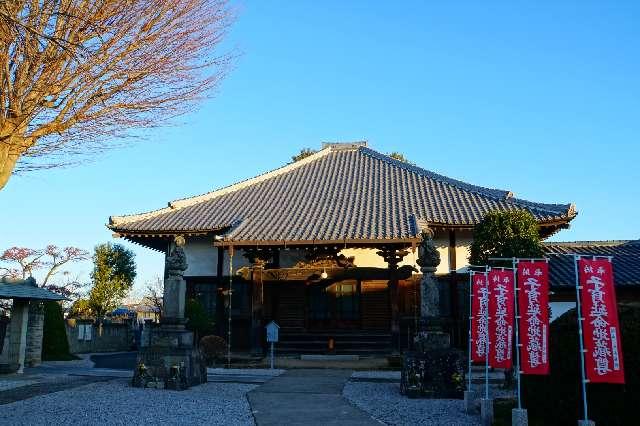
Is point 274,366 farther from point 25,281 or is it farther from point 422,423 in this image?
point 422,423

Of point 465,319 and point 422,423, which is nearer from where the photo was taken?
point 422,423

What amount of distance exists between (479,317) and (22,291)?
42.0ft

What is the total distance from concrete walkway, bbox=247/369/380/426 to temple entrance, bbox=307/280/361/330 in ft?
17.2

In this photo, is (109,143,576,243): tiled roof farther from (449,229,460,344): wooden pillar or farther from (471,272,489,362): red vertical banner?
(471,272,489,362): red vertical banner

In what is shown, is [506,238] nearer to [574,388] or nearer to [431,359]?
[431,359]

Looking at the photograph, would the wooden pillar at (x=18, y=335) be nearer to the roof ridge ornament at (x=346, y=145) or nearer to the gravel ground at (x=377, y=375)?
the gravel ground at (x=377, y=375)

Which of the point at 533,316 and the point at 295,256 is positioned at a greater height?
the point at 295,256

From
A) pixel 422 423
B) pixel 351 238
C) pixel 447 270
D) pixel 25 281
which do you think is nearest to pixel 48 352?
pixel 25 281

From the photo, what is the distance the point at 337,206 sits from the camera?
21.0 meters

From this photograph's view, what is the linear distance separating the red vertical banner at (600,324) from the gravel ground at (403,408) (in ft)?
7.57

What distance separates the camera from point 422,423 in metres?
8.09

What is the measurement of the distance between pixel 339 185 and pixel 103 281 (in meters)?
18.8

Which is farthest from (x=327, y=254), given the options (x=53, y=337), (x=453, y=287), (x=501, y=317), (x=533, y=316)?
(x=53, y=337)

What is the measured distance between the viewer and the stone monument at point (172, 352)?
11.7 m
